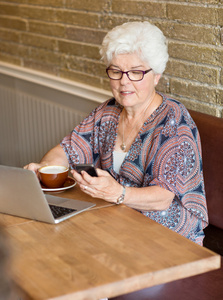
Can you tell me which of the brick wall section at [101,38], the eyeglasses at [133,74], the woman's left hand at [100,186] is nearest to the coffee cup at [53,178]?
the woman's left hand at [100,186]

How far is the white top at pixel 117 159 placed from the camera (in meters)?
2.03

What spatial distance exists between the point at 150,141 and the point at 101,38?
3.93ft

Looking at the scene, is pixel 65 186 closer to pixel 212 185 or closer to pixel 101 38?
pixel 212 185

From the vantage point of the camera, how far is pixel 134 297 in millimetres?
1574

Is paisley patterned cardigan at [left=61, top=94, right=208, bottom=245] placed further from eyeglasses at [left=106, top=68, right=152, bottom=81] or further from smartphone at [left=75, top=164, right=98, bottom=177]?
smartphone at [left=75, top=164, right=98, bottom=177]

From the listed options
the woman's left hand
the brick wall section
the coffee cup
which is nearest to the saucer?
the coffee cup

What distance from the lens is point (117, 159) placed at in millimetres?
2049

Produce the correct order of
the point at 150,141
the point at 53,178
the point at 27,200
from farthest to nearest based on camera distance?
the point at 150,141
the point at 53,178
the point at 27,200

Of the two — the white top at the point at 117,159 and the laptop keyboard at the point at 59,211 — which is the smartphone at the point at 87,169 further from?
the white top at the point at 117,159

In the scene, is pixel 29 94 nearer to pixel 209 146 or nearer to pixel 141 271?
pixel 209 146

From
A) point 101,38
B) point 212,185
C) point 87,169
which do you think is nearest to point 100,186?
point 87,169

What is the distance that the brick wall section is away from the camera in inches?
86.9

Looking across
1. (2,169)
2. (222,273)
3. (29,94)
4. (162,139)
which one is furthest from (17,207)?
(29,94)

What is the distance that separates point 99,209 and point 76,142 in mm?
655
